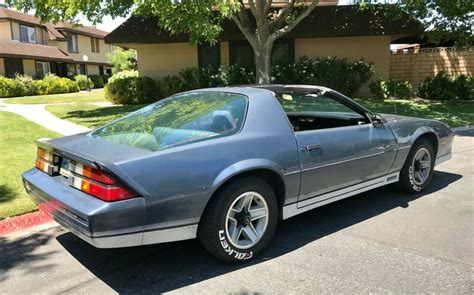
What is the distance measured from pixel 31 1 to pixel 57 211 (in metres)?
Result: 12.6

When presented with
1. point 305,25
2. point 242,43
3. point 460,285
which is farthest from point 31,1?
point 460,285

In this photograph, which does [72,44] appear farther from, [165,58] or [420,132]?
[420,132]

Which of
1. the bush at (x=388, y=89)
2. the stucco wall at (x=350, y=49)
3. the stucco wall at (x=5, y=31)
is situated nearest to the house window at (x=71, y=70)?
the stucco wall at (x=5, y=31)

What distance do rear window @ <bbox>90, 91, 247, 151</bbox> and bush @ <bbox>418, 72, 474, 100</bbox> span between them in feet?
51.8

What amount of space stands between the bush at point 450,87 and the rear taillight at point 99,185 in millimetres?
17305

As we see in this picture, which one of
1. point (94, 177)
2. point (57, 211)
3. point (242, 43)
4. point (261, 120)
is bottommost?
point (57, 211)

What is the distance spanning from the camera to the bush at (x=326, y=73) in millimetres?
17469

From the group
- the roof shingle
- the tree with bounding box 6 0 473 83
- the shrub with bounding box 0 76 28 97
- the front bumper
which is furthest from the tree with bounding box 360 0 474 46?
the roof shingle

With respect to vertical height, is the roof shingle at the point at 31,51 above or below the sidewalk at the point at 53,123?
above

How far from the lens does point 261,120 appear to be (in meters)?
3.98

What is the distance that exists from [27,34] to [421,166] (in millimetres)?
39318

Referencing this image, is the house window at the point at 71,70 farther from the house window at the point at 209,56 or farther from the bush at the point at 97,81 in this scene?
the house window at the point at 209,56

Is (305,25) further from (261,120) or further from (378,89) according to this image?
(261,120)

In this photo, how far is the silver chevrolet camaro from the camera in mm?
3221
